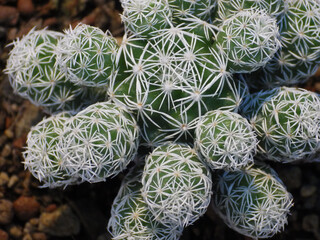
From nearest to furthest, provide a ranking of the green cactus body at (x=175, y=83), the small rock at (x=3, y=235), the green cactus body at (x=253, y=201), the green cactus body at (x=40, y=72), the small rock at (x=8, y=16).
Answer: the green cactus body at (x=175, y=83), the green cactus body at (x=253, y=201), the green cactus body at (x=40, y=72), the small rock at (x=3, y=235), the small rock at (x=8, y=16)

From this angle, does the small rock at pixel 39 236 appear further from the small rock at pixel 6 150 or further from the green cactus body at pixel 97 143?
the green cactus body at pixel 97 143

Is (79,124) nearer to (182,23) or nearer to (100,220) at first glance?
(182,23)

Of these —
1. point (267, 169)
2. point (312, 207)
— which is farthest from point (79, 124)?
point (312, 207)

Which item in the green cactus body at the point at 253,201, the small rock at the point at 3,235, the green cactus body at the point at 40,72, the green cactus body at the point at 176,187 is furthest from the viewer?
the small rock at the point at 3,235

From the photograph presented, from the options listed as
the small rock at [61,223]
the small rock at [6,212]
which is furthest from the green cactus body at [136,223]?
the small rock at [6,212]

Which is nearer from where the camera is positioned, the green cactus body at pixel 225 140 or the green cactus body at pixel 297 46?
the green cactus body at pixel 225 140

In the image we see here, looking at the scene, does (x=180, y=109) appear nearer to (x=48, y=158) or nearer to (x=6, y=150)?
(x=48, y=158)

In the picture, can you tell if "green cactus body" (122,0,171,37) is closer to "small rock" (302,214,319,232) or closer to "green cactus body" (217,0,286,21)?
"green cactus body" (217,0,286,21)
